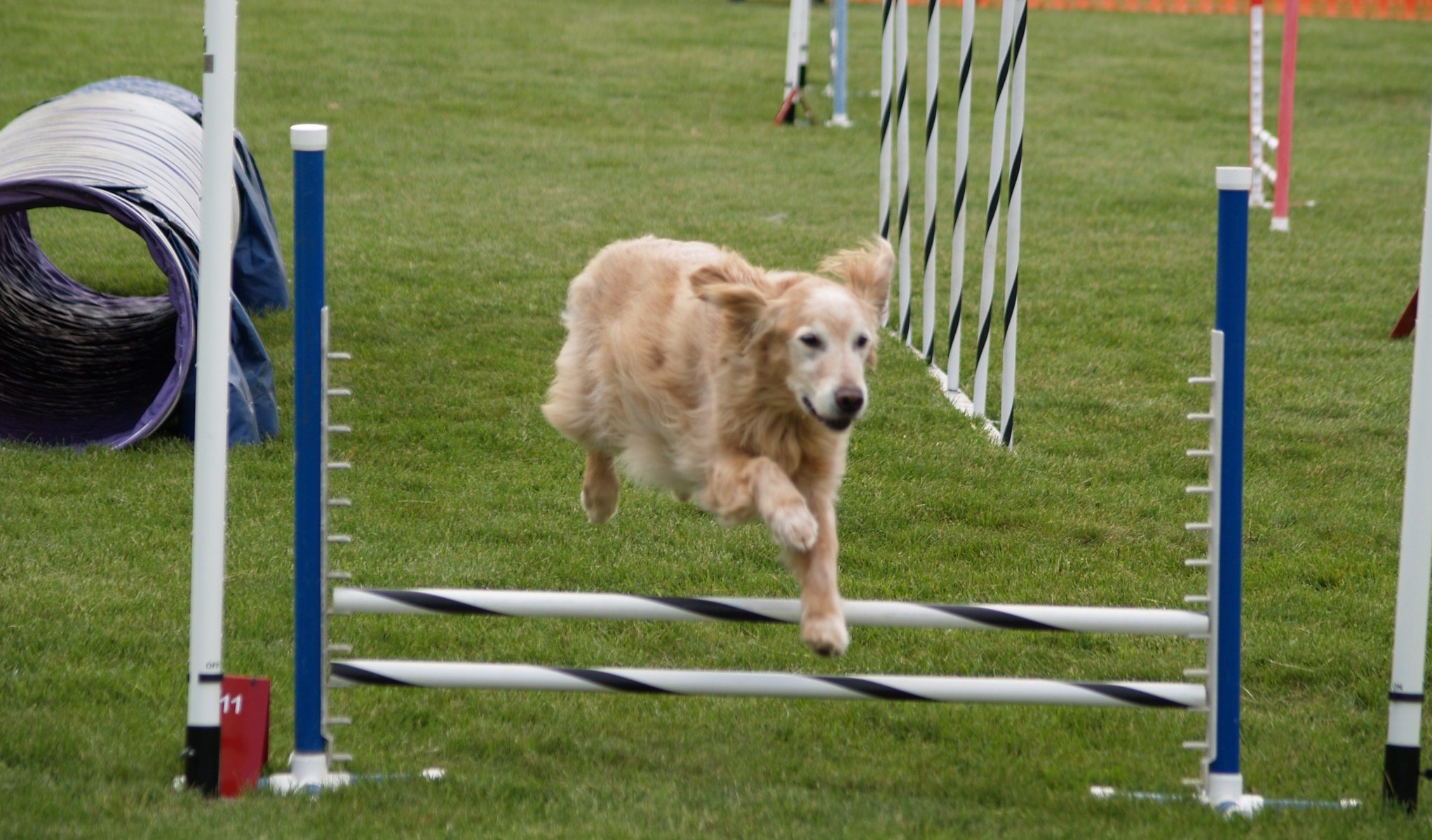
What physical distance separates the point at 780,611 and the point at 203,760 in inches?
57.6

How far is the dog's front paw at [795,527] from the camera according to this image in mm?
3459

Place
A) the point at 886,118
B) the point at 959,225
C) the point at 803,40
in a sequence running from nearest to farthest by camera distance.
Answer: the point at 959,225
the point at 886,118
the point at 803,40

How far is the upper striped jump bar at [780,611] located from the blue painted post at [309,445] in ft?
0.38

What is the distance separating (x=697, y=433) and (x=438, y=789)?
113cm

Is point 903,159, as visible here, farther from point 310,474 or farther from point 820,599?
point 310,474

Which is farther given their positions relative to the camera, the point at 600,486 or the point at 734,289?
the point at 600,486

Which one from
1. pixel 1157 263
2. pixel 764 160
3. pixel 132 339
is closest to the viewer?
pixel 132 339

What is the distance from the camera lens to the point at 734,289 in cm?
370

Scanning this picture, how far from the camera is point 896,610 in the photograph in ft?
12.0

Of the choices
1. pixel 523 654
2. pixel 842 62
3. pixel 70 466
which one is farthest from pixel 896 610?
pixel 842 62

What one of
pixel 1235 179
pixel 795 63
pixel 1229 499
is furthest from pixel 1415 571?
pixel 795 63

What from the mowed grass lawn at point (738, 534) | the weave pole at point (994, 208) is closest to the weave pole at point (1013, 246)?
the weave pole at point (994, 208)

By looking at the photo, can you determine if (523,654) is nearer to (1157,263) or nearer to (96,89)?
(96,89)

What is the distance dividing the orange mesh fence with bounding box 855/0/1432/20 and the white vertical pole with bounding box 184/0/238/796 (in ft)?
71.4
